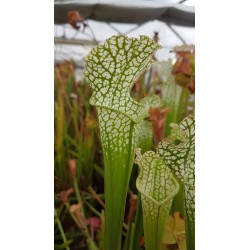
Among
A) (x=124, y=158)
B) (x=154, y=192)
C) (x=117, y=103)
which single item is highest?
(x=117, y=103)

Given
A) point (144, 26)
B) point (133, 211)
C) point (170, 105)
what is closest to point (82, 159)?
point (133, 211)

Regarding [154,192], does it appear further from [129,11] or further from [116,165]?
[129,11]

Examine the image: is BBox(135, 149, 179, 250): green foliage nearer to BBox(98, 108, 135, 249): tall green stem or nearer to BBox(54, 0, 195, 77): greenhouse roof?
BBox(98, 108, 135, 249): tall green stem

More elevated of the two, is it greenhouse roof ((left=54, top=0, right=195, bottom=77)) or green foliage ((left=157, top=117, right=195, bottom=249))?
greenhouse roof ((left=54, top=0, right=195, bottom=77))

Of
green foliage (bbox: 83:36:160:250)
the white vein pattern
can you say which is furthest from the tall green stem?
the white vein pattern

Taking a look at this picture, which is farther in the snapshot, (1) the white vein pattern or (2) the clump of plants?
(1) the white vein pattern

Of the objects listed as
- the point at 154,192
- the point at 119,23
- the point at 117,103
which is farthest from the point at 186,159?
the point at 119,23

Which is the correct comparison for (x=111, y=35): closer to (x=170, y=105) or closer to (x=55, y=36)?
(x=55, y=36)
